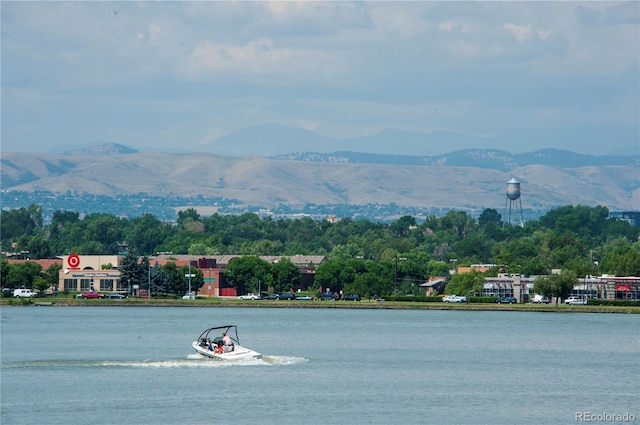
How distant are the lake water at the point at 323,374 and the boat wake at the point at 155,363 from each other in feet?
0.37

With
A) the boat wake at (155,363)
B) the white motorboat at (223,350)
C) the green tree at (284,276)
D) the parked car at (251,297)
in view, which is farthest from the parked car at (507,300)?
the boat wake at (155,363)

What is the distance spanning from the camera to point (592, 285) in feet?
502

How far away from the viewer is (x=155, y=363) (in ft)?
250

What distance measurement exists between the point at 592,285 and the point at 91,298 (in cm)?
5762

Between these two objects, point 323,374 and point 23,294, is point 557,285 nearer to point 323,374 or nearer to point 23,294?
point 23,294

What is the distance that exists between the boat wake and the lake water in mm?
114

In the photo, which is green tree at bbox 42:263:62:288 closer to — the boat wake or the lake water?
the lake water

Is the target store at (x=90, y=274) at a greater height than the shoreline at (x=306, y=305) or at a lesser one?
greater

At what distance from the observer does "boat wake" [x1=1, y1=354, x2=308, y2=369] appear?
244 feet

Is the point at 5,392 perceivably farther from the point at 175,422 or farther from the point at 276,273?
the point at 276,273

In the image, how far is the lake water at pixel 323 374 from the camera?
5922cm

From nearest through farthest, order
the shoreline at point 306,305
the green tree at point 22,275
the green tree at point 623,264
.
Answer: the shoreline at point 306,305 < the green tree at point 22,275 < the green tree at point 623,264

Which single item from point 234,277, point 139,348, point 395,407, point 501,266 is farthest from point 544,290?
point 395,407

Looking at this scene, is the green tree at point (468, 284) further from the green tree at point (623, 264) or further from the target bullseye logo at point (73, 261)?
the target bullseye logo at point (73, 261)
